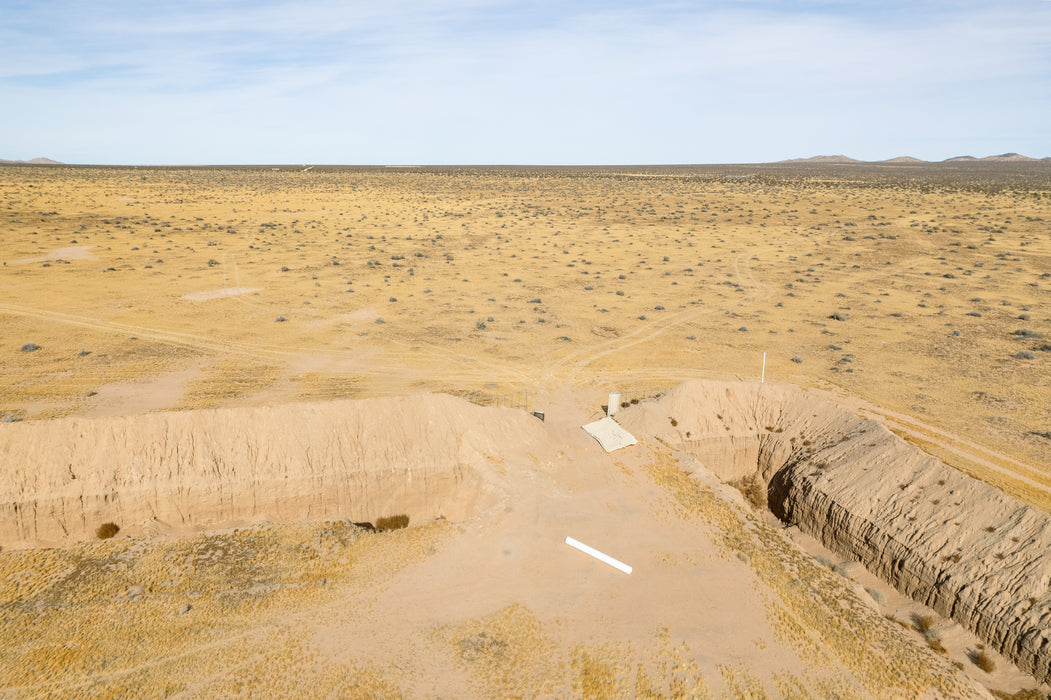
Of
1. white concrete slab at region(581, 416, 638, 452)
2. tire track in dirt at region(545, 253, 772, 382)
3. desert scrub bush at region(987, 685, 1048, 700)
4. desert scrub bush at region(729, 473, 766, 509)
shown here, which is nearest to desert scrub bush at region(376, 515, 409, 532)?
white concrete slab at region(581, 416, 638, 452)

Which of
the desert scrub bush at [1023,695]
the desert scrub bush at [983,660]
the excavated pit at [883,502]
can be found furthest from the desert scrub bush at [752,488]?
the desert scrub bush at [1023,695]

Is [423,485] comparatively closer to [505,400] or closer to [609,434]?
[609,434]

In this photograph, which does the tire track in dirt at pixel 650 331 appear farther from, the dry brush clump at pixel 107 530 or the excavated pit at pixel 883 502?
the dry brush clump at pixel 107 530

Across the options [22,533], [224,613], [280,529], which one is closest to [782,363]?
[280,529]

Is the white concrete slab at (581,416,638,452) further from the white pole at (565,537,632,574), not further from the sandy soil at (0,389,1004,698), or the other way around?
the white pole at (565,537,632,574)

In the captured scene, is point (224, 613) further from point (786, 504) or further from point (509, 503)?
point (786, 504)

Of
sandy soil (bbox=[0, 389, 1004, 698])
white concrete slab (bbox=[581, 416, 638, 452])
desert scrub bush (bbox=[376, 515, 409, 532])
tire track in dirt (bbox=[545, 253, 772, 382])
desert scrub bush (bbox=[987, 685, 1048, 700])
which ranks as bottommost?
desert scrub bush (bbox=[987, 685, 1048, 700])
